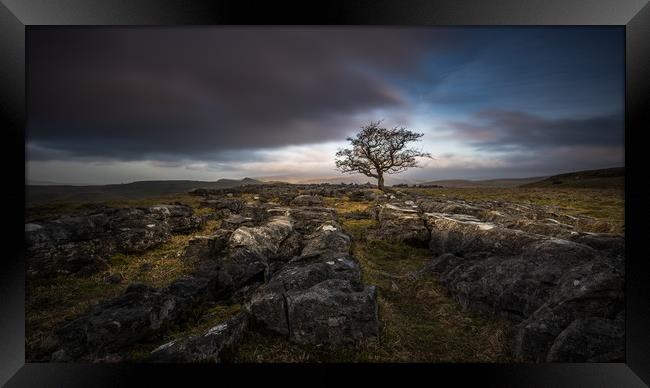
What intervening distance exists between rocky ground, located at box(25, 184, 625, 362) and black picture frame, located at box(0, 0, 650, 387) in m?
0.34

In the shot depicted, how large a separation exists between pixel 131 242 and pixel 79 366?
726 centimetres

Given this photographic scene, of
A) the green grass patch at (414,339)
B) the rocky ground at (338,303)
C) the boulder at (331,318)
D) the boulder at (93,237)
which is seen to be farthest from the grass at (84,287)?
the boulder at (331,318)

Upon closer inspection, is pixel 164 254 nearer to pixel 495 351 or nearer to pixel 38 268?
pixel 38 268

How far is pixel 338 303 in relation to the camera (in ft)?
16.1

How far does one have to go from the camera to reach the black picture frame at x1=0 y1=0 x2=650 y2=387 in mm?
4973

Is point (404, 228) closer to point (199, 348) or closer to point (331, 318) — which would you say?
point (331, 318)

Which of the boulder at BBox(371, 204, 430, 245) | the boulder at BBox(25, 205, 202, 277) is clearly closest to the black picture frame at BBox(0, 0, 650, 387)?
the boulder at BBox(25, 205, 202, 277)

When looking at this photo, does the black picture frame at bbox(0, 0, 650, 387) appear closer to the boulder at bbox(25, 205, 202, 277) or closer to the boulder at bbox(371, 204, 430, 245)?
the boulder at bbox(25, 205, 202, 277)
